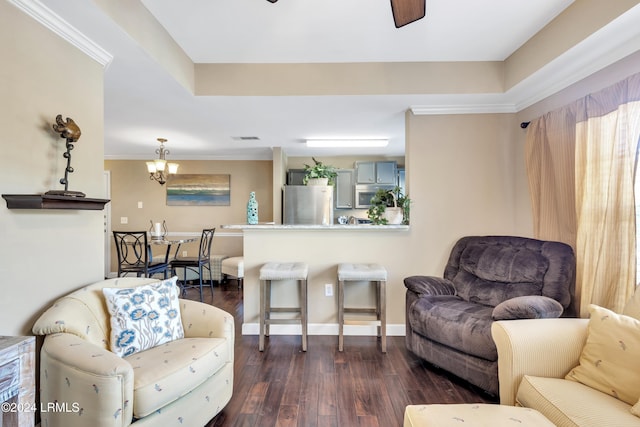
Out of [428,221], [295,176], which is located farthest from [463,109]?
[295,176]

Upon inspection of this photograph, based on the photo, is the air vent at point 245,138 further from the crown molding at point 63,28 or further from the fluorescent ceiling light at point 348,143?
the crown molding at point 63,28

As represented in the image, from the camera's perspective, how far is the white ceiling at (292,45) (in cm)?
194

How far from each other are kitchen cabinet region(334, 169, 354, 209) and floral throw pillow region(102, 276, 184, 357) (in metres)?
3.84

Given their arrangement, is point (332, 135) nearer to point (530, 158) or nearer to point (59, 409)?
point (530, 158)

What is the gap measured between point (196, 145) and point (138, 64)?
112 inches

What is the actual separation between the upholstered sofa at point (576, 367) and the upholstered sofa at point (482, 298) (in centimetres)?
32

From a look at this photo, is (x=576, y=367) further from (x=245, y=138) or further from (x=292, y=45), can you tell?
(x=245, y=138)

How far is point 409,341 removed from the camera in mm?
2525

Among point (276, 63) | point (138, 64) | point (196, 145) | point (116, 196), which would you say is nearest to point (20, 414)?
point (138, 64)

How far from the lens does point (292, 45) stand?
241cm

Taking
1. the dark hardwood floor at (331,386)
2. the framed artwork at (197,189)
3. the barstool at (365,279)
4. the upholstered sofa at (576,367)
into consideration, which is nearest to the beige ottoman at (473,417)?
the upholstered sofa at (576,367)

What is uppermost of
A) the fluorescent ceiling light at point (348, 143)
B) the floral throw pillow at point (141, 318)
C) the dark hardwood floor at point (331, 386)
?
the fluorescent ceiling light at point (348, 143)

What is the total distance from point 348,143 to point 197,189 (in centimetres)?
310

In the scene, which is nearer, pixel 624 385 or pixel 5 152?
pixel 624 385
